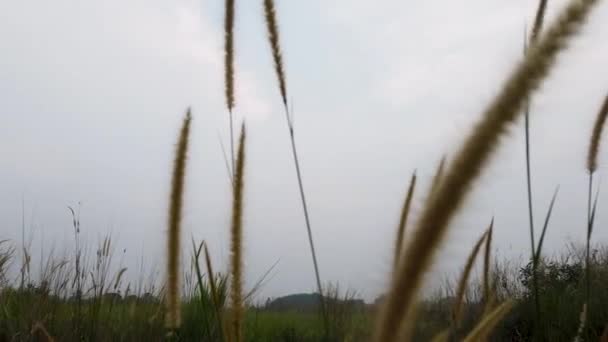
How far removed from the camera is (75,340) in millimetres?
3094

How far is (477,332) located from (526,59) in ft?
1.12

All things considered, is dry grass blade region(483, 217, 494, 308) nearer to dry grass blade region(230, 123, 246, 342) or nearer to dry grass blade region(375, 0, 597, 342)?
dry grass blade region(230, 123, 246, 342)

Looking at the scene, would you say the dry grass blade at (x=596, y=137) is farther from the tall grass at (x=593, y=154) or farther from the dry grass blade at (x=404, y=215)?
the dry grass blade at (x=404, y=215)

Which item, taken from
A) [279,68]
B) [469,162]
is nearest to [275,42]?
[279,68]

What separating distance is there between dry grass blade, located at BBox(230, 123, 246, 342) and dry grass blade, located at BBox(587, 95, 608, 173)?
Result: 4.12 feet

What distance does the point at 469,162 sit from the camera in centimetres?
44

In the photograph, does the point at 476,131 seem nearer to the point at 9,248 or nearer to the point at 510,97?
the point at 510,97

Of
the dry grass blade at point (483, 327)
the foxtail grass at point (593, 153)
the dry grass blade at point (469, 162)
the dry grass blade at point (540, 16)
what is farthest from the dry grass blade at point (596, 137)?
the dry grass blade at point (469, 162)

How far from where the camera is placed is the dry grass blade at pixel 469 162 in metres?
0.43

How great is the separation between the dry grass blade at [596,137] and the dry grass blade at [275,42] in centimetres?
97

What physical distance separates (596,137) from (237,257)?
1387mm

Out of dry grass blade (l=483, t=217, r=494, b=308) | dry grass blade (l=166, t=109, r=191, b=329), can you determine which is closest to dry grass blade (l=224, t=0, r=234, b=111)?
dry grass blade (l=166, t=109, r=191, b=329)

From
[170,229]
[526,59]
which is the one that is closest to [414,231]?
[526,59]

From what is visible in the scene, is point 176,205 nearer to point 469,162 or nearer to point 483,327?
point 483,327
